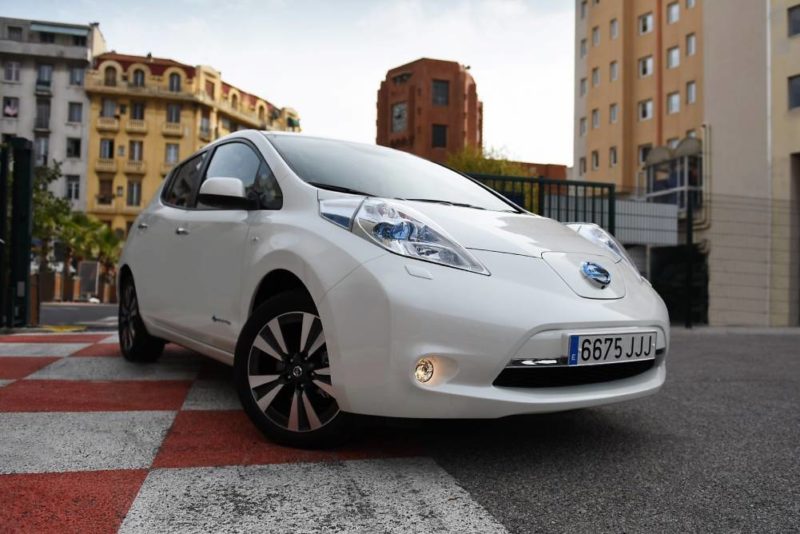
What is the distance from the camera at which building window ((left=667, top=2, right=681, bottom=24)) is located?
34969mm

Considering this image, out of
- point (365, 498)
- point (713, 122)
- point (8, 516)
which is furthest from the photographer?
point (713, 122)

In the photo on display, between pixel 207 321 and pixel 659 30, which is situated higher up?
pixel 659 30

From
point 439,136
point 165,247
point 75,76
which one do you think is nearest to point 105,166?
point 75,76

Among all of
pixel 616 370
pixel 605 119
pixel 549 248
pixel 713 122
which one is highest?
pixel 605 119

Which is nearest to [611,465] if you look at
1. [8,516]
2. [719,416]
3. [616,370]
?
[616,370]

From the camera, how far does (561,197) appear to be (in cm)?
910

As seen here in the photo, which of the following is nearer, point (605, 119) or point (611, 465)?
point (611, 465)

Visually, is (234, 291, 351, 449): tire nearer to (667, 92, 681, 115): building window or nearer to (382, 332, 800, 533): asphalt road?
(382, 332, 800, 533): asphalt road

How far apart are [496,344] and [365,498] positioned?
67 cm

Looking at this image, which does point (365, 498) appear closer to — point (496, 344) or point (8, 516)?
point (496, 344)

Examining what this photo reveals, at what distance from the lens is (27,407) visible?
10.7ft

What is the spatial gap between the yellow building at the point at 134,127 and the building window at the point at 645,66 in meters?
32.2

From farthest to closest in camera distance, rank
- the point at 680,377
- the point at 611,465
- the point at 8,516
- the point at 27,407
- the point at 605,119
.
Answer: the point at 605,119 < the point at 680,377 < the point at 27,407 < the point at 611,465 < the point at 8,516

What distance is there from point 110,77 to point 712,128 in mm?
45237
